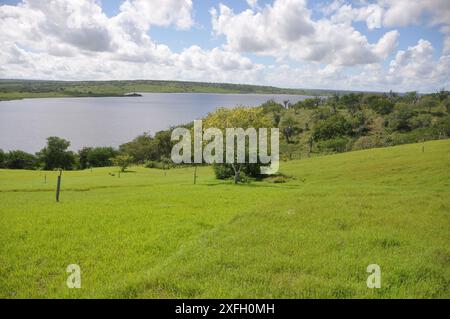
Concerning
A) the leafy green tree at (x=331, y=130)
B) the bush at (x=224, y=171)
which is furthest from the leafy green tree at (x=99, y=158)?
the leafy green tree at (x=331, y=130)

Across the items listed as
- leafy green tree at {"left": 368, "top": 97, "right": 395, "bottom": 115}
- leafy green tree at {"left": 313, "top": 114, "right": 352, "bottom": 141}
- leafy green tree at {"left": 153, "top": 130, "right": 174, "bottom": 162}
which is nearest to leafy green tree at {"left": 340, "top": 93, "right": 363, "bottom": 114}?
leafy green tree at {"left": 368, "top": 97, "right": 395, "bottom": 115}

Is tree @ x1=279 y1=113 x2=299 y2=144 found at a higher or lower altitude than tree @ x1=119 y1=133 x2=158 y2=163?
higher

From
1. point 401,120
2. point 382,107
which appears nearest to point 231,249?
point 401,120

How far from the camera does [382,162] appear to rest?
5019 centimetres

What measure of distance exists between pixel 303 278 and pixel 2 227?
12.2m

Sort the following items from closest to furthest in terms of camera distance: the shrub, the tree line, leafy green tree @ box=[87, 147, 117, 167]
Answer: the tree line → leafy green tree @ box=[87, 147, 117, 167] → the shrub

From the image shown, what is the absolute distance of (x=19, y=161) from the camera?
10125 cm

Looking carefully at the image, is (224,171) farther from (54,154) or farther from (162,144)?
(162,144)

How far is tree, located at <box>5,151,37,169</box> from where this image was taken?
328 feet

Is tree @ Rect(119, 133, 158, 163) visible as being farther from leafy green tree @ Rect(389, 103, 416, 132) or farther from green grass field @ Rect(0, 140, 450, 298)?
green grass field @ Rect(0, 140, 450, 298)

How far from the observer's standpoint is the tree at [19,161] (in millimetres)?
Answer: 100000
